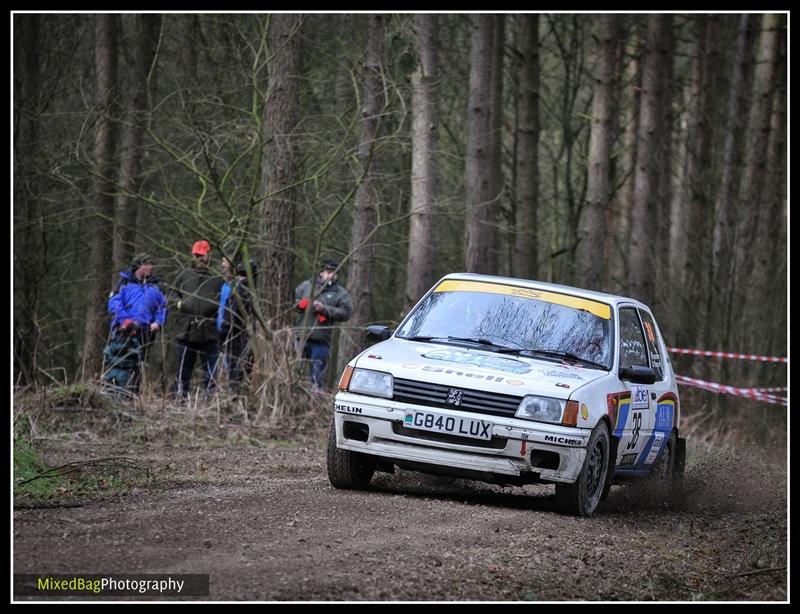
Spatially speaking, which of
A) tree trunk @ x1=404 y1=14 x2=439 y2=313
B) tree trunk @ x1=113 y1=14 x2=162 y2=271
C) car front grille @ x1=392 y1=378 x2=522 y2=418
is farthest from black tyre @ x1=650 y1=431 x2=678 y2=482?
tree trunk @ x1=113 y1=14 x2=162 y2=271

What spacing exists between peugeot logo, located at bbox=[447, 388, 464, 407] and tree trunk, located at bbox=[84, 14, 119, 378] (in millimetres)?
10717

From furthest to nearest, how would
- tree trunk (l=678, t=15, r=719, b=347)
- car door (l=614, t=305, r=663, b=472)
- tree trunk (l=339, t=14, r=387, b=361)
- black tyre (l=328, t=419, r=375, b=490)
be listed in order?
tree trunk (l=678, t=15, r=719, b=347)
tree trunk (l=339, t=14, r=387, b=361)
car door (l=614, t=305, r=663, b=472)
black tyre (l=328, t=419, r=375, b=490)

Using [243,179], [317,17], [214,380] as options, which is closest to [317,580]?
[214,380]

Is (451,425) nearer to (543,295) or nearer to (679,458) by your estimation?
(543,295)

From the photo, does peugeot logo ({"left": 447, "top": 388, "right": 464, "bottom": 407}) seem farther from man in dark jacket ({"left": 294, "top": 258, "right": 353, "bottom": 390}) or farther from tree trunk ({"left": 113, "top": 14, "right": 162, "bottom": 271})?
tree trunk ({"left": 113, "top": 14, "right": 162, "bottom": 271})

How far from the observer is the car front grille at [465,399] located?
8.81 m

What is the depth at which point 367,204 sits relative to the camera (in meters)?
17.7

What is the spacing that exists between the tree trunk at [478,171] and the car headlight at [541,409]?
997 centimetres

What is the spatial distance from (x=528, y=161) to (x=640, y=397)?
15069 mm

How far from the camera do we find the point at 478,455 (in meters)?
8.83

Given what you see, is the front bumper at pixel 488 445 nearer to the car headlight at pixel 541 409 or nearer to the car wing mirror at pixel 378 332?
the car headlight at pixel 541 409

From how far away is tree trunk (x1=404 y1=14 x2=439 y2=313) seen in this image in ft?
57.2

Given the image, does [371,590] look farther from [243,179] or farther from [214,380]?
[243,179]

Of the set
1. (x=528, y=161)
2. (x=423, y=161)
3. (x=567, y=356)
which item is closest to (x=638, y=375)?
(x=567, y=356)
